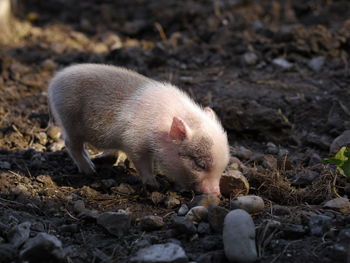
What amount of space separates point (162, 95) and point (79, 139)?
40.0 inches

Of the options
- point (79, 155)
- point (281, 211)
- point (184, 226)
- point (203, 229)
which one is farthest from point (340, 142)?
point (79, 155)

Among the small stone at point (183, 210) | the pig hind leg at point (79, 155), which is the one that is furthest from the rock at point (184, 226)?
the pig hind leg at point (79, 155)

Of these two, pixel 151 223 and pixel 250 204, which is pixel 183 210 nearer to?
pixel 151 223

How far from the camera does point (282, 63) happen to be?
25.1 ft

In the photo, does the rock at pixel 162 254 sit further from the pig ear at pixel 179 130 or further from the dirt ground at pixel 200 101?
the pig ear at pixel 179 130

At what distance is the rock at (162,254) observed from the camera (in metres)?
3.43

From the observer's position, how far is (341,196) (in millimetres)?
4582

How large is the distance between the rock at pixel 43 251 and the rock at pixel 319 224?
174cm

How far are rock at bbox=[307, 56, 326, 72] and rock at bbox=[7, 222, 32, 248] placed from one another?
489 cm

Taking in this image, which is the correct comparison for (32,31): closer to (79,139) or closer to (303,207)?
(79,139)

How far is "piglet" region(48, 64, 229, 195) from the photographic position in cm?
471

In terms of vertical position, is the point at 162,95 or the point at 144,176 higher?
the point at 162,95

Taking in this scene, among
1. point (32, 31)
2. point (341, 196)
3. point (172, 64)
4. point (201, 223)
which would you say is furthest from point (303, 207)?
point (32, 31)

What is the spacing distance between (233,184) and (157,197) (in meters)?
0.67
